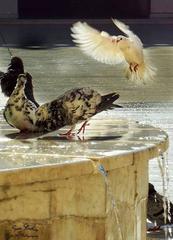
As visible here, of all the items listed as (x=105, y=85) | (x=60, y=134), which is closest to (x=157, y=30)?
(x=105, y=85)

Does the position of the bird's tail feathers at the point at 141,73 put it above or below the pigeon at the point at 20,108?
above

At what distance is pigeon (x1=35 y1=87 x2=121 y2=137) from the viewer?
15.6 ft

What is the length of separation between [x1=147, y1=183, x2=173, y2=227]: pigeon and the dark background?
23.6 metres

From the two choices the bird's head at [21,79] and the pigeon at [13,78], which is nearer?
the bird's head at [21,79]

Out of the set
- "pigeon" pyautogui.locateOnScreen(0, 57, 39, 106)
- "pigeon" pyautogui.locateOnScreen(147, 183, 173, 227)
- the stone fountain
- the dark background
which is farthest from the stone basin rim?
the dark background

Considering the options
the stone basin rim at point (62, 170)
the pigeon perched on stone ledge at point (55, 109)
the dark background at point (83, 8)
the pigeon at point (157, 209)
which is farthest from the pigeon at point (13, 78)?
the dark background at point (83, 8)

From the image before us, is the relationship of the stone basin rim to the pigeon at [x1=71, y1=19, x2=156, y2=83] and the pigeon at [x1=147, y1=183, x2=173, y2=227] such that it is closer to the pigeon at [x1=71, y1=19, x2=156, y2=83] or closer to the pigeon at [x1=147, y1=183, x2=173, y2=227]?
the pigeon at [x1=71, y1=19, x2=156, y2=83]

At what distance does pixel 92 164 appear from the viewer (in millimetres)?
4102

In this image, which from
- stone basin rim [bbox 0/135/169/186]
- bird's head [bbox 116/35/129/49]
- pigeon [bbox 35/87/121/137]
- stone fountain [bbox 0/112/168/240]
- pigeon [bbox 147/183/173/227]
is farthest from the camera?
pigeon [bbox 147/183/173/227]

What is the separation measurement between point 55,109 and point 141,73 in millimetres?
515

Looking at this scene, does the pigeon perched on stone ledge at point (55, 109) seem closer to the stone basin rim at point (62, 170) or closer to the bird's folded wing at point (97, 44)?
the bird's folded wing at point (97, 44)

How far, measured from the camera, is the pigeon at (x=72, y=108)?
4.75 m

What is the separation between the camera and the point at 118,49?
16.1ft

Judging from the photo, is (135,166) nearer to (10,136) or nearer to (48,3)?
(10,136)
